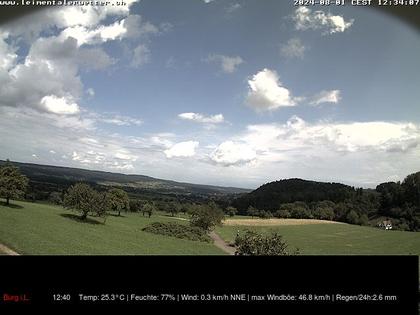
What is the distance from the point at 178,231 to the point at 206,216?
196cm

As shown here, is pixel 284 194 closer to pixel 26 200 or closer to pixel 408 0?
pixel 26 200

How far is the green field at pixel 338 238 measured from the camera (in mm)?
16453

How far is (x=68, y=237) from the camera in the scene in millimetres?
10086

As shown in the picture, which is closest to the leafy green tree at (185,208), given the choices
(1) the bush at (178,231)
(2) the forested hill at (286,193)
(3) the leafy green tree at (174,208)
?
(3) the leafy green tree at (174,208)

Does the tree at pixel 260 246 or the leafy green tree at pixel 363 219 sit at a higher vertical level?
the tree at pixel 260 246

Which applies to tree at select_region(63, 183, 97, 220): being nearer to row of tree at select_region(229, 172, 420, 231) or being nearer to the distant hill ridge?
the distant hill ridge

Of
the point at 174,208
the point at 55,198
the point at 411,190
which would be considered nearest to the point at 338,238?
the point at 411,190

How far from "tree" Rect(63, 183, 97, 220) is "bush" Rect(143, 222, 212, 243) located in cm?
316

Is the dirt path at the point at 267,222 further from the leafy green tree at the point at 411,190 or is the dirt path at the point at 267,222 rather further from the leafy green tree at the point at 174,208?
the leafy green tree at the point at 411,190

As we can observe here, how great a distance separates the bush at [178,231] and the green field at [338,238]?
5.39 feet

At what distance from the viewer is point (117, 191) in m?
17.0
